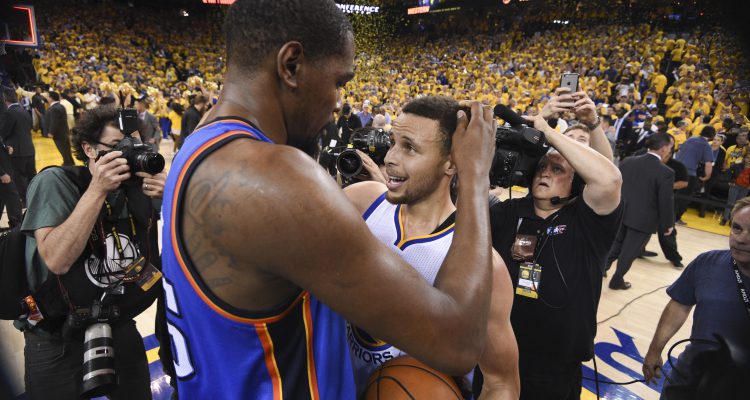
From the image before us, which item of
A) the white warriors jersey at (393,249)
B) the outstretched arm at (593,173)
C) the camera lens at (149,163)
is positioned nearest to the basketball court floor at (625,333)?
the camera lens at (149,163)

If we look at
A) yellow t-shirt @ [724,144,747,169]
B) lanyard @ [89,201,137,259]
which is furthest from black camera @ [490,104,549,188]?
yellow t-shirt @ [724,144,747,169]

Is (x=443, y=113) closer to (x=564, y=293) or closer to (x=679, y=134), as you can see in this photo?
(x=564, y=293)

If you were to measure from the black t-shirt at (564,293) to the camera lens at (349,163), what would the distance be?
3.14ft

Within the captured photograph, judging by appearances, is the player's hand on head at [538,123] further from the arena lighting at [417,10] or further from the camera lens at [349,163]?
the arena lighting at [417,10]

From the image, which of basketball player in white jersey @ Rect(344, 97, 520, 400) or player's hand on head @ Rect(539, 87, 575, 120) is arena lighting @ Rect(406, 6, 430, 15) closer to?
player's hand on head @ Rect(539, 87, 575, 120)

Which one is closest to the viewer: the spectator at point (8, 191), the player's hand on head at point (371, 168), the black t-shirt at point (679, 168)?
the player's hand on head at point (371, 168)

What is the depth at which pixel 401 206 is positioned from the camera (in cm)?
182

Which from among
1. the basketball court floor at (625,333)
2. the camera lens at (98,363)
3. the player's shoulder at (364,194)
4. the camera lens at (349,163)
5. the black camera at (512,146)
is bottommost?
the basketball court floor at (625,333)

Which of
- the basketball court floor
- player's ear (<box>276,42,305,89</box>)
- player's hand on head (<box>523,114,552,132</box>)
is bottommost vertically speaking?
the basketball court floor

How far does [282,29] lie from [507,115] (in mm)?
1232

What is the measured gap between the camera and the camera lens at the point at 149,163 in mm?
1738

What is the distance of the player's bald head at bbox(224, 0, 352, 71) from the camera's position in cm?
92

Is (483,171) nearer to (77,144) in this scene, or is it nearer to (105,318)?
(105,318)

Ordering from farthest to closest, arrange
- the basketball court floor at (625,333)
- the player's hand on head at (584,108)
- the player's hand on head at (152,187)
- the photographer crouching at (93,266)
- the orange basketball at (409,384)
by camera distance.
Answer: the basketball court floor at (625,333) < the player's hand on head at (584,108) < the player's hand on head at (152,187) < the photographer crouching at (93,266) < the orange basketball at (409,384)
